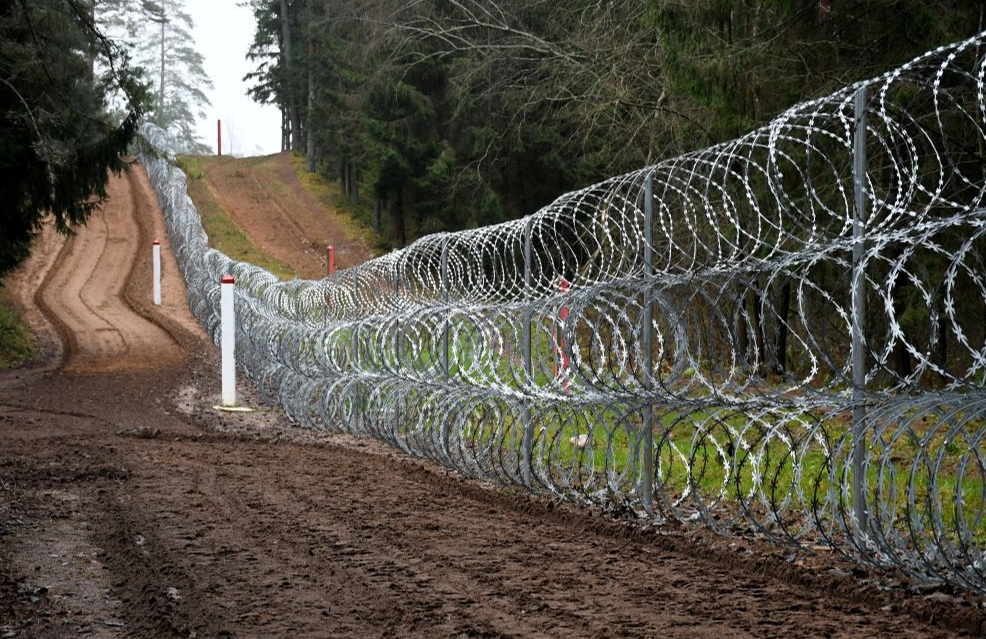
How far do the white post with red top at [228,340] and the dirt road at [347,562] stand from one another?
3025mm

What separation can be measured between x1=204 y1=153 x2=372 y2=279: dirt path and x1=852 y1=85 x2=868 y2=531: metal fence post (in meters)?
27.4

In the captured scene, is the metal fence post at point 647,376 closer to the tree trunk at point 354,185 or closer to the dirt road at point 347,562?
the dirt road at point 347,562

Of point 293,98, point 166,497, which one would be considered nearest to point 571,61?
point 166,497

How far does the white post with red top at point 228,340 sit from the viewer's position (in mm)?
13977

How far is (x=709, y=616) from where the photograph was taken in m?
4.73

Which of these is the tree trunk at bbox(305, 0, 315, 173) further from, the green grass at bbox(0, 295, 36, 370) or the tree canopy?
the tree canopy

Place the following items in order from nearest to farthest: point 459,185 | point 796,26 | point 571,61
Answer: point 796,26 → point 571,61 → point 459,185

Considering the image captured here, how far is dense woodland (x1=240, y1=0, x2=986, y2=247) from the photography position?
11.3m

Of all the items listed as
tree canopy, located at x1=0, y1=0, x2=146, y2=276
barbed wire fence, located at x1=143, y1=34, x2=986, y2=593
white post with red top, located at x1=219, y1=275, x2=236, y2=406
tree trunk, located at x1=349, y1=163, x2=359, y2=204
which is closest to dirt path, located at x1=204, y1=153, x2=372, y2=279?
tree trunk, located at x1=349, y1=163, x2=359, y2=204

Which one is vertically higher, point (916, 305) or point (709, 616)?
point (916, 305)

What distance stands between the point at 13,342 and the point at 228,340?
8487mm

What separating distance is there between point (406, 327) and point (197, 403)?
6.02 metres

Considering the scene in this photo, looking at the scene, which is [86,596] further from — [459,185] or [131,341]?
[459,185]

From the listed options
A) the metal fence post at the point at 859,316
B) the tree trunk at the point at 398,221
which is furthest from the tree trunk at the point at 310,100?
the metal fence post at the point at 859,316
